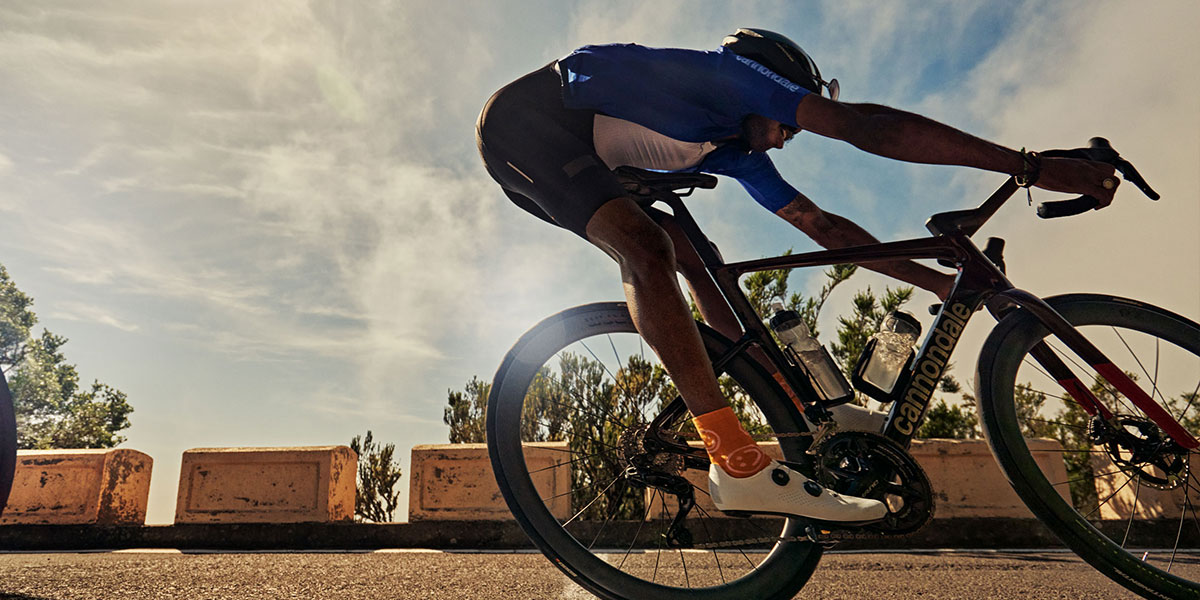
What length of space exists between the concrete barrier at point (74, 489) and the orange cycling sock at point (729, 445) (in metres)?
7.79

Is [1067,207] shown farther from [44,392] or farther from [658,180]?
[44,392]

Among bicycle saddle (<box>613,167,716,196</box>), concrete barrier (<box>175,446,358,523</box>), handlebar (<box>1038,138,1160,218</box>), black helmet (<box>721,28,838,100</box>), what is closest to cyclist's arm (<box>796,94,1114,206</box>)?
handlebar (<box>1038,138,1160,218</box>)

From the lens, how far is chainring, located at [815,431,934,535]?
2.01 m

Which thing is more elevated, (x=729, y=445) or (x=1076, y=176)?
(x=1076, y=176)

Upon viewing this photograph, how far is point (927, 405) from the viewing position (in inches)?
86.1

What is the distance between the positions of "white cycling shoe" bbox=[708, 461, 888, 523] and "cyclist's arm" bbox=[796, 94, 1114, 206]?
3.23 feet

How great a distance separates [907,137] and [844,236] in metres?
0.60

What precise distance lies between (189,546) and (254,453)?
105 cm

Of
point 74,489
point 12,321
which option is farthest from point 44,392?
point 74,489

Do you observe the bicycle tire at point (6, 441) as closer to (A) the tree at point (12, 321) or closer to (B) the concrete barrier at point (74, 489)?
(B) the concrete barrier at point (74, 489)

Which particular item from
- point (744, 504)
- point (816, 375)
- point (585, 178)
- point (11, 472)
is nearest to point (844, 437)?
point (816, 375)

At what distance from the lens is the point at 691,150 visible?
2398 millimetres

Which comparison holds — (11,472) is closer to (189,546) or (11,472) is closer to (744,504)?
(744,504)

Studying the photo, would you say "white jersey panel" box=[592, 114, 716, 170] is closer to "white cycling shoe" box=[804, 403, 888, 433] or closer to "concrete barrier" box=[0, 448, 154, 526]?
"white cycling shoe" box=[804, 403, 888, 433]
